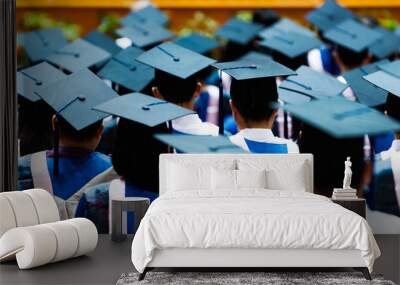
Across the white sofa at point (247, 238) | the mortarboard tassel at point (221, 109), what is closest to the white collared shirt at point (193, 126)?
the mortarboard tassel at point (221, 109)

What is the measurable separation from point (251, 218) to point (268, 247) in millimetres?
235

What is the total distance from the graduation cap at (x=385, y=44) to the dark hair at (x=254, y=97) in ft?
3.56

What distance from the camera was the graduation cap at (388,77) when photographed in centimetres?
705

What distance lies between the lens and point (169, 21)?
7.21 m

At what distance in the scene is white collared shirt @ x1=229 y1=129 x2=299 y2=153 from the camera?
7074 millimetres

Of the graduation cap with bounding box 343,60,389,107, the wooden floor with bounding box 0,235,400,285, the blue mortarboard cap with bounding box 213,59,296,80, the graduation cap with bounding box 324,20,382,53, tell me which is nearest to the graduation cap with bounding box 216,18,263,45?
the blue mortarboard cap with bounding box 213,59,296,80

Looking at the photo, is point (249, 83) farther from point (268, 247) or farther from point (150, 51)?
point (268, 247)

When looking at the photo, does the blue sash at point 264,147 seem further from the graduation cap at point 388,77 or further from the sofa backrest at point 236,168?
the graduation cap at point 388,77

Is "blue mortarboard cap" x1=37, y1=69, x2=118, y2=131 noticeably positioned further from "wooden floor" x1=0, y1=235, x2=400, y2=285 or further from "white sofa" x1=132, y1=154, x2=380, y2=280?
"white sofa" x1=132, y1=154, x2=380, y2=280

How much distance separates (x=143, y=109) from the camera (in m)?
7.07

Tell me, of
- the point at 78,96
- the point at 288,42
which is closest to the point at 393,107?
the point at 288,42

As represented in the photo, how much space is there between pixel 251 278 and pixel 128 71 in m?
2.91

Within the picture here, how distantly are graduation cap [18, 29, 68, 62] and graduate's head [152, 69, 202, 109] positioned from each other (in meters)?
1.05

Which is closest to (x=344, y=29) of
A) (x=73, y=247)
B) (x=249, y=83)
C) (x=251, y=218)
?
(x=249, y=83)
